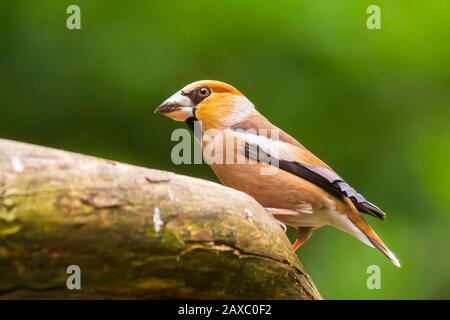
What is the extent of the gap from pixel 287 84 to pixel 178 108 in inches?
69.5

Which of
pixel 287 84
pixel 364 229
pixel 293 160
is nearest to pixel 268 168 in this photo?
pixel 293 160

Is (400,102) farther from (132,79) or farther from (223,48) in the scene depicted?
(132,79)

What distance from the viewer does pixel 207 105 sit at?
436cm

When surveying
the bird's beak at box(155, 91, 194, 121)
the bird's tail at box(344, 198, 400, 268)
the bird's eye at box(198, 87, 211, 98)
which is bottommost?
the bird's tail at box(344, 198, 400, 268)

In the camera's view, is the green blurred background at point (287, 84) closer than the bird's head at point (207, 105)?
No

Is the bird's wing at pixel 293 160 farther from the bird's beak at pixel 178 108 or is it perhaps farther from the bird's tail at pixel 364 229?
the bird's beak at pixel 178 108

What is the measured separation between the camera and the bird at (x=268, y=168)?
4070 mm

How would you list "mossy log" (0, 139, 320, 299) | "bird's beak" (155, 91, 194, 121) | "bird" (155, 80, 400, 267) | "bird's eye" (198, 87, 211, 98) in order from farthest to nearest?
"bird's eye" (198, 87, 211, 98)
"bird's beak" (155, 91, 194, 121)
"bird" (155, 80, 400, 267)
"mossy log" (0, 139, 320, 299)

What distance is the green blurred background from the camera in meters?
5.77

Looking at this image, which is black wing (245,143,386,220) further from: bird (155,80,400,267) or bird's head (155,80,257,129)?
bird's head (155,80,257,129)

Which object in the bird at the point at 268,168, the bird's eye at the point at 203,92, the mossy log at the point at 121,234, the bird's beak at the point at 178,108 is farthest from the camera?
the bird's eye at the point at 203,92

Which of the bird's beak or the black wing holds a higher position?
the bird's beak

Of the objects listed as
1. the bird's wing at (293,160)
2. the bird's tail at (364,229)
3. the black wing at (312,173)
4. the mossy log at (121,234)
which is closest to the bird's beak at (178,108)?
the bird's wing at (293,160)

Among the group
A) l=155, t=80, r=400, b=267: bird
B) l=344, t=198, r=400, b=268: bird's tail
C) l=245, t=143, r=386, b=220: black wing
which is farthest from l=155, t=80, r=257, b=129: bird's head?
l=344, t=198, r=400, b=268: bird's tail
